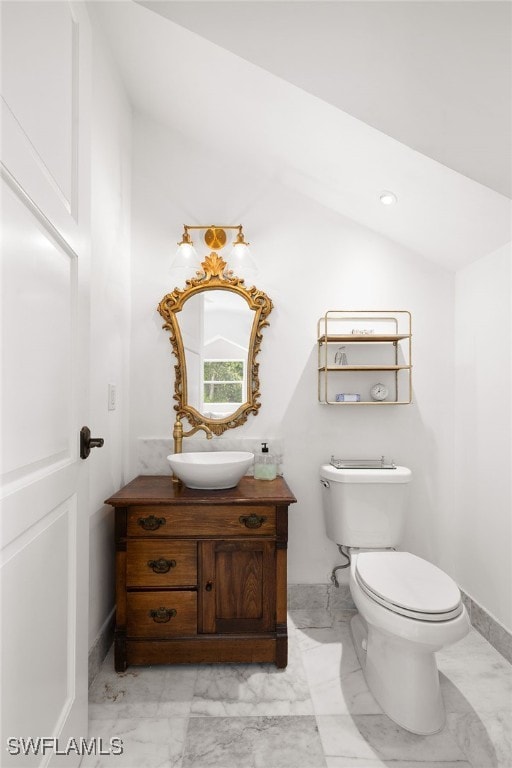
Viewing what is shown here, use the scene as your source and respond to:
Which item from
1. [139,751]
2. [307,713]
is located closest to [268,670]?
[307,713]

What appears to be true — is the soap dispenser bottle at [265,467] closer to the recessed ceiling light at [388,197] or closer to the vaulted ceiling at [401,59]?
the recessed ceiling light at [388,197]

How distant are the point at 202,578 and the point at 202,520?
0.79 feet

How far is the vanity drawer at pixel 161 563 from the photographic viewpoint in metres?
1.74

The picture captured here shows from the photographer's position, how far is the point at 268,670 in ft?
5.68

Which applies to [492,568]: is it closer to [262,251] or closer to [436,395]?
[436,395]

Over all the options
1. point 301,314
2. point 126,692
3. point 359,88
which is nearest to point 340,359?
point 301,314

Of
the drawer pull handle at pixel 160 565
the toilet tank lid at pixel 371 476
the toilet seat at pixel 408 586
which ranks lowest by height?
the drawer pull handle at pixel 160 565

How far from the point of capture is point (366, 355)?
225cm

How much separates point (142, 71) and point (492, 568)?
2763 mm

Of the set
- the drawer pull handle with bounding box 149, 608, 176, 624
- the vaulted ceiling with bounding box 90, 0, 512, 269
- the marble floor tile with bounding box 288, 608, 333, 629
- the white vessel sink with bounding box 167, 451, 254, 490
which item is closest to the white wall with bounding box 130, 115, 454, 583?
the marble floor tile with bounding box 288, 608, 333, 629

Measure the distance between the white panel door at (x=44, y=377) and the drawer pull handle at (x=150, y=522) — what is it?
1.66 ft

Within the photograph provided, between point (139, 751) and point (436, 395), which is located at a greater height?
point (436, 395)

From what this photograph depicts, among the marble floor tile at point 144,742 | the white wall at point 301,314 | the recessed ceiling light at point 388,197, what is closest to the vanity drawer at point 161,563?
the marble floor tile at point 144,742

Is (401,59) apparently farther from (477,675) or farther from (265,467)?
(477,675)
